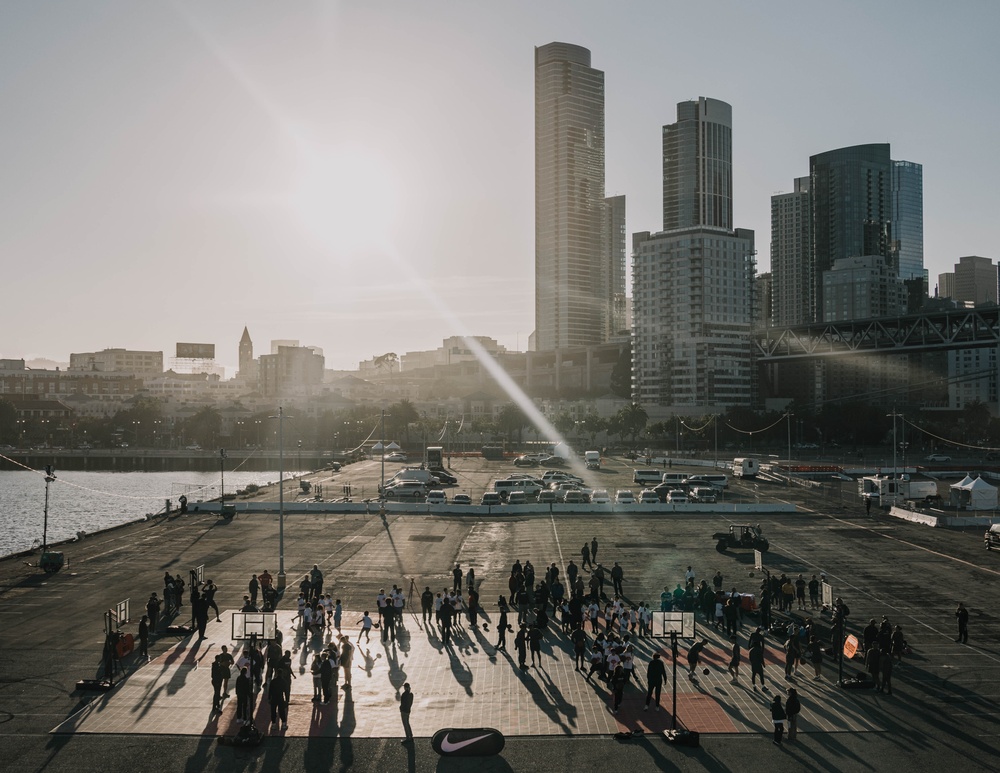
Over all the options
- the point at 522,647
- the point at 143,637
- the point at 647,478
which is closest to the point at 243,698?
the point at 143,637

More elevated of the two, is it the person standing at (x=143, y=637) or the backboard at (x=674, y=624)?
the backboard at (x=674, y=624)

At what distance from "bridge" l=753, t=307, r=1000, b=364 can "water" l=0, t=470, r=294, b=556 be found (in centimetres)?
10727

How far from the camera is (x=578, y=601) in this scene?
29.0m

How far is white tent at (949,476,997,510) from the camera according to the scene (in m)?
62.6

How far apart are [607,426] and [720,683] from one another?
430 feet

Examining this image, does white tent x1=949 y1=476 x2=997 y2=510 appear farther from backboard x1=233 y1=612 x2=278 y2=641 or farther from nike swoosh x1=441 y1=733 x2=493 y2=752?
backboard x1=233 y1=612 x2=278 y2=641

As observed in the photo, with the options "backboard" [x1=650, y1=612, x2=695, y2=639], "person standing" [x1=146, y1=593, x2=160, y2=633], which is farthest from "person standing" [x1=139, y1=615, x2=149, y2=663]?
"backboard" [x1=650, y1=612, x2=695, y2=639]

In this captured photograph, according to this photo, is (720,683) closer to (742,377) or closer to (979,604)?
(979,604)

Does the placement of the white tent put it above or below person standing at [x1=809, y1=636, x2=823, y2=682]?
above

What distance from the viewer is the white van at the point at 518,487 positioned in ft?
230

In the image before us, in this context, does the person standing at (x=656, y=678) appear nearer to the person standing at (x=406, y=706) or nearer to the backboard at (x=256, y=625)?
the person standing at (x=406, y=706)

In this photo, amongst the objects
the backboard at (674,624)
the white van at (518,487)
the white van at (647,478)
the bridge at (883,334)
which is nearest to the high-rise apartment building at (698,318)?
the bridge at (883,334)

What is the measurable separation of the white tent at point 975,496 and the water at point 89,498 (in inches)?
2434

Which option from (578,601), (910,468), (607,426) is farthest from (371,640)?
(607,426)
